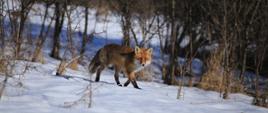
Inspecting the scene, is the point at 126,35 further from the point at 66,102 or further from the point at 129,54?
the point at 66,102

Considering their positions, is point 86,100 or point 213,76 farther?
point 213,76

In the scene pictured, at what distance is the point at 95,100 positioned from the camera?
802 cm

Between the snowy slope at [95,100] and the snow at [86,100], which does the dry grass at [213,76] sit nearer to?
the snow at [86,100]

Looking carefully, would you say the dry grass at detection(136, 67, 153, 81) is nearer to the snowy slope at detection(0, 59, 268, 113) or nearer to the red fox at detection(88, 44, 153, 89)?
the red fox at detection(88, 44, 153, 89)

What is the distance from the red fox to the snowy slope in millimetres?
659

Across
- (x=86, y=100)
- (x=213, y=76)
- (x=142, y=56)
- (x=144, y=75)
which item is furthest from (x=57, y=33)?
(x=86, y=100)

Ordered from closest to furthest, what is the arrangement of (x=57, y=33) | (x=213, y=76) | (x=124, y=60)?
(x=124, y=60)
(x=213, y=76)
(x=57, y=33)

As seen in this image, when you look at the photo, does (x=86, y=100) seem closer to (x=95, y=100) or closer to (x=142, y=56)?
(x=95, y=100)

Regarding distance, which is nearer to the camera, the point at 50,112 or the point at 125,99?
the point at 50,112

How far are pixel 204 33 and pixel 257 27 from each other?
2.99 metres

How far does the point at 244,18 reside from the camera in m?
14.0

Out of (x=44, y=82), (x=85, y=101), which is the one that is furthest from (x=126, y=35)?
(x=85, y=101)

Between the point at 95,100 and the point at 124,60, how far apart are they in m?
2.48

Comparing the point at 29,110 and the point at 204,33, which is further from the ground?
the point at 204,33
